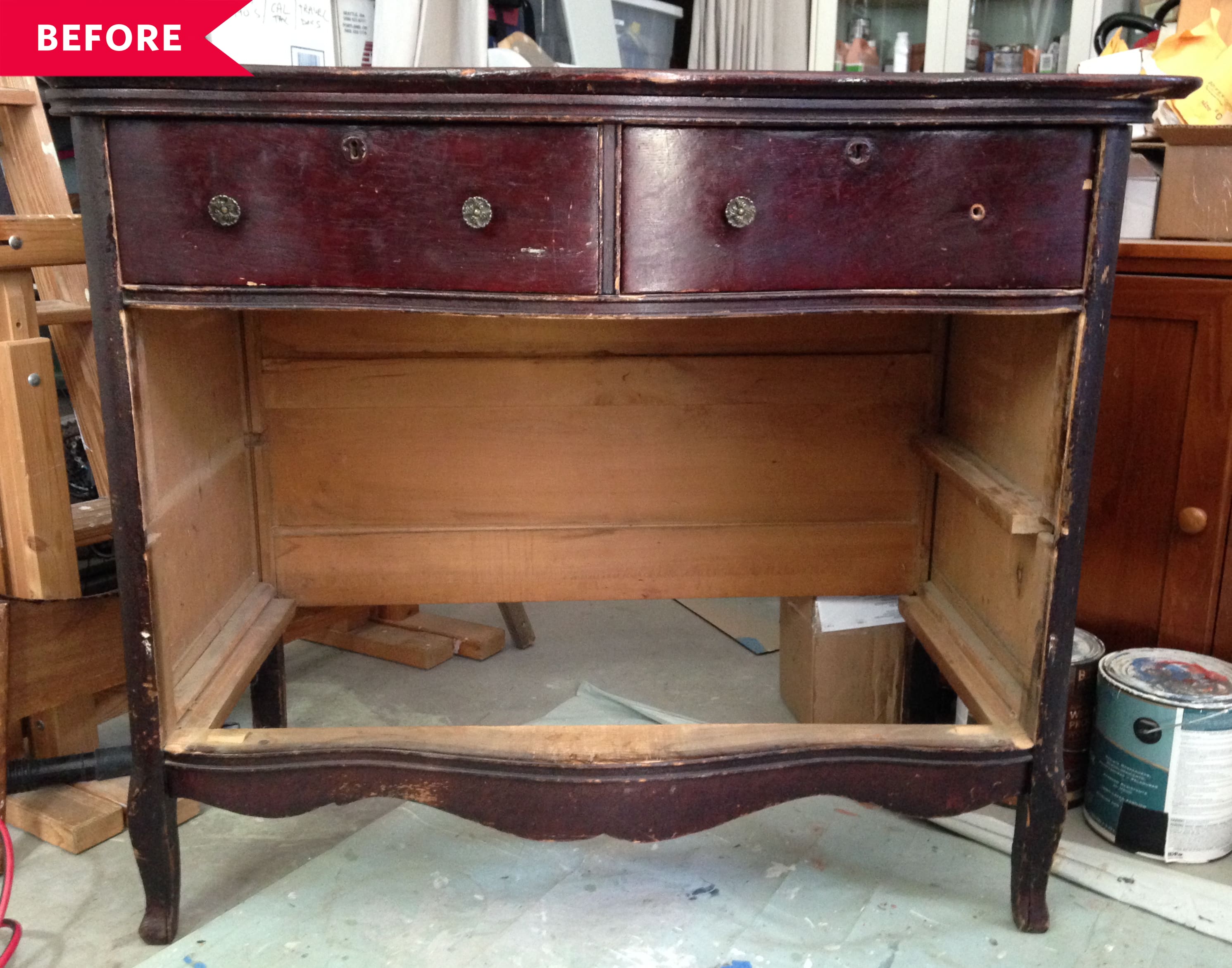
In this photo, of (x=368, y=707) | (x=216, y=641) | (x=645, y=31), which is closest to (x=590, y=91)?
(x=216, y=641)

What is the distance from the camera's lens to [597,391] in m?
1.46

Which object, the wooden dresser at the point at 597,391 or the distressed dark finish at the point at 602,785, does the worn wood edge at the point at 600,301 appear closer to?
the wooden dresser at the point at 597,391

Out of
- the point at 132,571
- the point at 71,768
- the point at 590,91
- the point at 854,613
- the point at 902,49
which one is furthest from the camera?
the point at 902,49

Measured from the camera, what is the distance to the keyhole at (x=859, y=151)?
932mm

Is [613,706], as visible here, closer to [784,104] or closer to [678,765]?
[678,765]

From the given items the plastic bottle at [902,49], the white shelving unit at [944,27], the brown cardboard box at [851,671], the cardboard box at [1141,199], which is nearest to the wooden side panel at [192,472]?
the brown cardboard box at [851,671]

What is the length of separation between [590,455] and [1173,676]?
804 millimetres

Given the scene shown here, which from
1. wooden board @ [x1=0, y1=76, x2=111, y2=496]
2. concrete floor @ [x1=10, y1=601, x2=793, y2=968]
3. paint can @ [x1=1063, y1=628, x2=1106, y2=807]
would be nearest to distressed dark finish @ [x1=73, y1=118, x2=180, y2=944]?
concrete floor @ [x1=10, y1=601, x2=793, y2=968]

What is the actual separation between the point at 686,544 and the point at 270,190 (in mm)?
789

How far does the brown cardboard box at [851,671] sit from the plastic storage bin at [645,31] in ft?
4.55

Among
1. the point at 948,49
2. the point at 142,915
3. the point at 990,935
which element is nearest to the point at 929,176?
the point at 990,935

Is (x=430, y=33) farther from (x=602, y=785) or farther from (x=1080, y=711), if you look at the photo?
(x=1080, y=711)

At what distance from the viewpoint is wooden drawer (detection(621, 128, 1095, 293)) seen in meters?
0.93

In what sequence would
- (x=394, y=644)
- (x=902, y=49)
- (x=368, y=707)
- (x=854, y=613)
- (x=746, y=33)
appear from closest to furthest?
(x=854, y=613)
(x=368, y=707)
(x=394, y=644)
(x=746, y=33)
(x=902, y=49)
